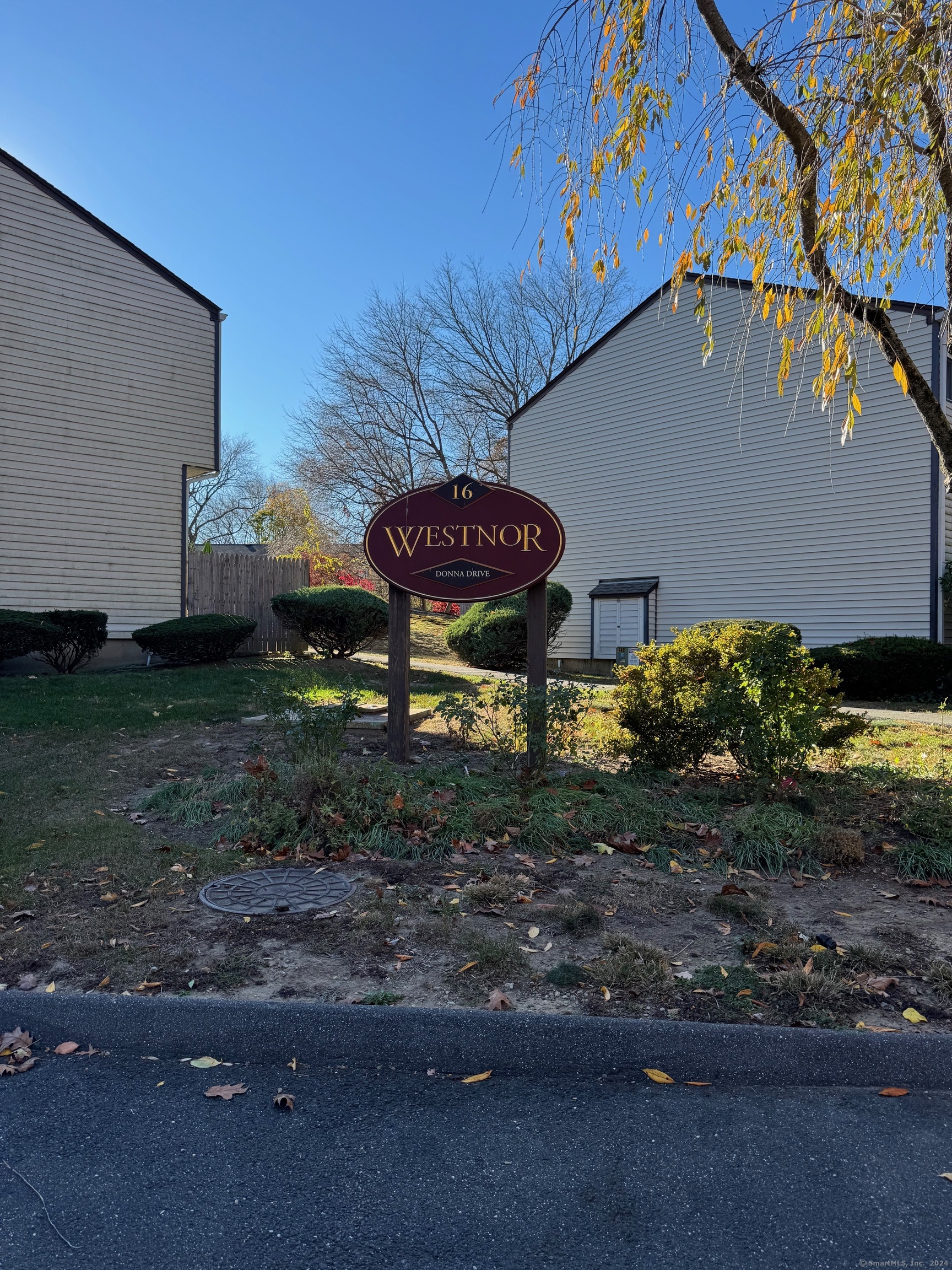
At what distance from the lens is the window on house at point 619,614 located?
17.2m

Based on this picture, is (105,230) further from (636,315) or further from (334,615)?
(636,315)

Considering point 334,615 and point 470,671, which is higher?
point 334,615

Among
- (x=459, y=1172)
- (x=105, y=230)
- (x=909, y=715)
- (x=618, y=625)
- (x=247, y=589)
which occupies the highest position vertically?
(x=105, y=230)

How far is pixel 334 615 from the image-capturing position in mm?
14703

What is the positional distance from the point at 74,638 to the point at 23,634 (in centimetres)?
106

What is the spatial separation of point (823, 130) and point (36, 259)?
13184 millimetres

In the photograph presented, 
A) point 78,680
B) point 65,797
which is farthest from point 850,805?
point 78,680

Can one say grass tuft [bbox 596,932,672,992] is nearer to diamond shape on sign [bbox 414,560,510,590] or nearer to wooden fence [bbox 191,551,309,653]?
diamond shape on sign [bbox 414,560,510,590]

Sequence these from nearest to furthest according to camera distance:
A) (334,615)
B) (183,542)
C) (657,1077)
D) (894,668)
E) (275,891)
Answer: (657,1077), (275,891), (894,668), (334,615), (183,542)

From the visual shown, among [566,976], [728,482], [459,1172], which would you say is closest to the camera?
[459,1172]

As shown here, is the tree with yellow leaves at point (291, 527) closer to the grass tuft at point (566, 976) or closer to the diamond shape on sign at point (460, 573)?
the diamond shape on sign at point (460, 573)

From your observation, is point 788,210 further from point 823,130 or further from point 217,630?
point 217,630

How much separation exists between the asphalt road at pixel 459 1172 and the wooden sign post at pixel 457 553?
13.6ft

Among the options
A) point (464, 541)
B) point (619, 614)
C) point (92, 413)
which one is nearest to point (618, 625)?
point (619, 614)
